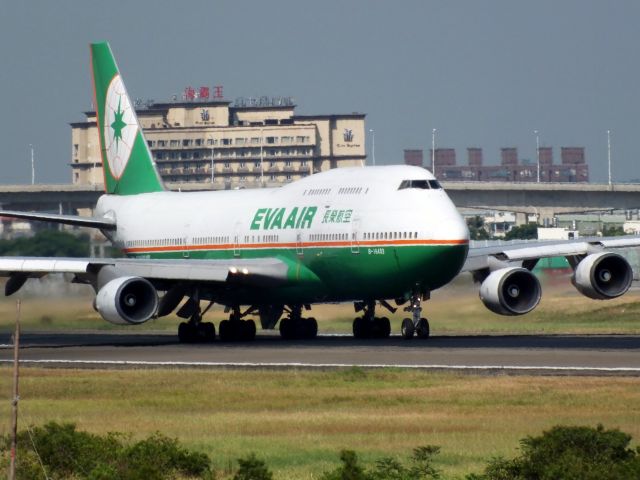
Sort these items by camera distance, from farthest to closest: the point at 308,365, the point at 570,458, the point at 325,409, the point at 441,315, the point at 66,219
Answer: the point at 441,315 < the point at 66,219 < the point at 308,365 < the point at 325,409 < the point at 570,458

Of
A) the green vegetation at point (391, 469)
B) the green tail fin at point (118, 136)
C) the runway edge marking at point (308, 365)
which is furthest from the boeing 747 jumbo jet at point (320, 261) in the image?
the green vegetation at point (391, 469)

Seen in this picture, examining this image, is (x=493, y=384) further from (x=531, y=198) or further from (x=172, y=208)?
(x=531, y=198)

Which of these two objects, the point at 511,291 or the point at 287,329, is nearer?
the point at 511,291

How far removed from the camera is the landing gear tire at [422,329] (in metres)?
43.2

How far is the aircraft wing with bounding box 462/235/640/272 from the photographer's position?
46.5m

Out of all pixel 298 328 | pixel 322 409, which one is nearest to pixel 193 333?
pixel 298 328

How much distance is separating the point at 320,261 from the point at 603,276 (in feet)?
28.2

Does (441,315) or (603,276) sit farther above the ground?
(603,276)

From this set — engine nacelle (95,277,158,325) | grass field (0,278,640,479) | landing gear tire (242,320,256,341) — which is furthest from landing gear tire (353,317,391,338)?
grass field (0,278,640,479)

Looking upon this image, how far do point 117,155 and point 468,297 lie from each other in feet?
46.4

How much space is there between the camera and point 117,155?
186 ft

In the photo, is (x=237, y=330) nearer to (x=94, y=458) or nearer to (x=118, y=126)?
(x=118, y=126)

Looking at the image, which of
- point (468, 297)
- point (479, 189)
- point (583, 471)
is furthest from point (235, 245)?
point (479, 189)

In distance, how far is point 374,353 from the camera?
1470 inches
